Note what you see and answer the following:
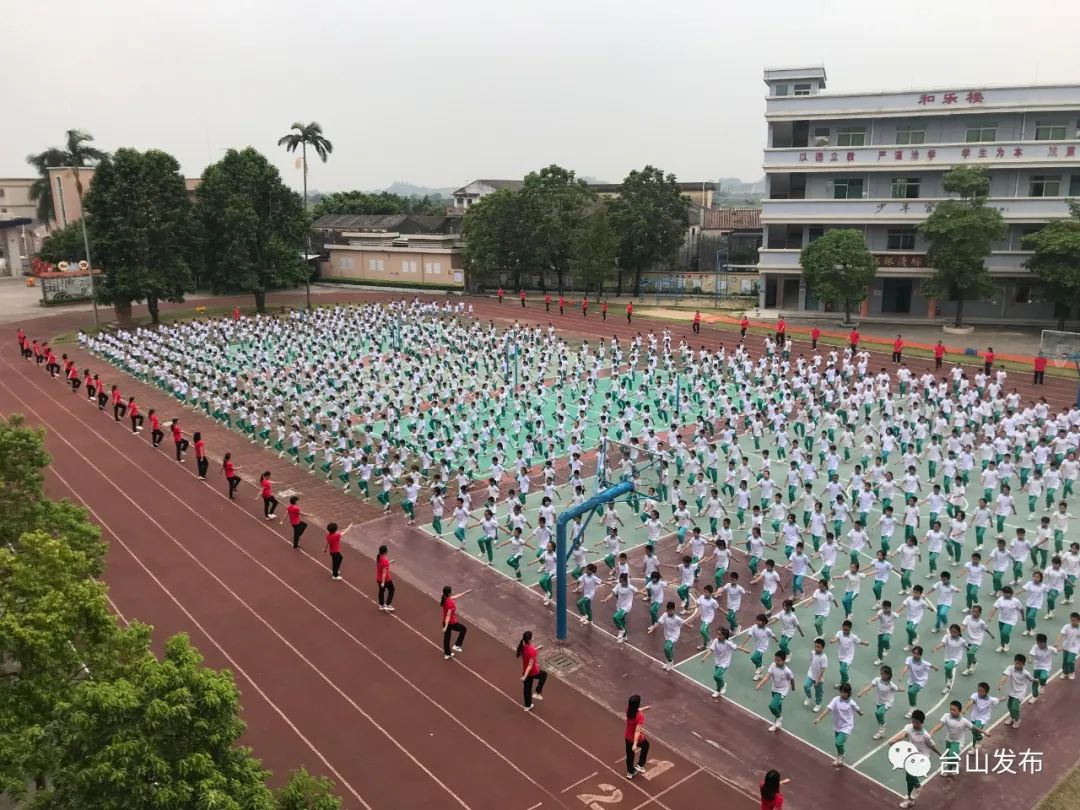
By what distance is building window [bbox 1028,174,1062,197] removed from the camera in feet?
118

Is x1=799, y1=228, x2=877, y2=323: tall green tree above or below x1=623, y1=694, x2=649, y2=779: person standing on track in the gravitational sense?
above

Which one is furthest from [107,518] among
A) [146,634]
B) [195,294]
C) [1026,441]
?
[195,294]

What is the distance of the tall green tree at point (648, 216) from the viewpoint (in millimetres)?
46594

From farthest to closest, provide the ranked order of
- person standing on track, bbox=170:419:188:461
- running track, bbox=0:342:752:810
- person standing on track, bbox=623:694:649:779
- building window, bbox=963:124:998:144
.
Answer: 1. building window, bbox=963:124:998:144
2. person standing on track, bbox=170:419:188:461
3. running track, bbox=0:342:752:810
4. person standing on track, bbox=623:694:649:779

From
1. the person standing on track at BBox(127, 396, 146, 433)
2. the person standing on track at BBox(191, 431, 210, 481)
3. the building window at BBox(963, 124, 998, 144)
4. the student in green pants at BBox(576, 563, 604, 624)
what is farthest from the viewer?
the building window at BBox(963, 124, 998, 144)

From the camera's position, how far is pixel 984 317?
38.8 meters

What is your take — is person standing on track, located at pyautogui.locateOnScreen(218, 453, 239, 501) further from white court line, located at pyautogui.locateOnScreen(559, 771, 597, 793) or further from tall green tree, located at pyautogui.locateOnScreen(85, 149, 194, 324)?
tall green tree, located at pyautogui.locateOnScreen(85, 149, 194, 324)

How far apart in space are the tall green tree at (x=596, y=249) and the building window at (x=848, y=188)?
1154 cm

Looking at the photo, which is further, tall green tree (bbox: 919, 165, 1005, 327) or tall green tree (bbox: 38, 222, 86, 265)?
tall green tree (bbox: 38, 222, 86, 265)

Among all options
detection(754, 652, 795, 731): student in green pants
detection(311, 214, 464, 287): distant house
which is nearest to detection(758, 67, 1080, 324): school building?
detection(311, 214, 464, 287): distant house

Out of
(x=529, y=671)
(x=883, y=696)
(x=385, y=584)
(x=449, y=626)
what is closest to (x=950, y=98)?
(x=883, y=696)

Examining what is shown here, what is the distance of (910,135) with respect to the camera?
3866cm

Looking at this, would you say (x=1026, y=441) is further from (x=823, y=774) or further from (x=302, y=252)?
(x=302, y=252)

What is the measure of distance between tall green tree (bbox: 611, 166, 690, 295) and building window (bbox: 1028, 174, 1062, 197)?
57.9 feet
